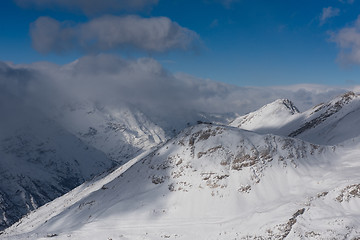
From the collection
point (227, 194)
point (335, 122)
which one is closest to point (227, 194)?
point (227, 194)

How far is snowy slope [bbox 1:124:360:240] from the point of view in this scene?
46531 mm

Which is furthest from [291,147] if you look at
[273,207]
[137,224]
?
[137,224]

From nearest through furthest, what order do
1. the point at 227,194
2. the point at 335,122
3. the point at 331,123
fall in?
the point at 227,194
the point at 335,122
the point at 331,123

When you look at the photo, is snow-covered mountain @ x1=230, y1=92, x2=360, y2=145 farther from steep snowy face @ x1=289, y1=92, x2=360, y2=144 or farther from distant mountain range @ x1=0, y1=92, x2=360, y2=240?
distant mountain range @ x1=0, y1=92, x2=360, y2=240

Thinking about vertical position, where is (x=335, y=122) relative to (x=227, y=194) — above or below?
below

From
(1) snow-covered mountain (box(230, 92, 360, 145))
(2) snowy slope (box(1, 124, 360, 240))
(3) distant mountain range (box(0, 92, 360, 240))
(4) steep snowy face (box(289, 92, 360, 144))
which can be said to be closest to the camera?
(3) distant mountain range (box(0, 92, 360, 240))

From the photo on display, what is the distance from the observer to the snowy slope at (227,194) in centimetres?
4653

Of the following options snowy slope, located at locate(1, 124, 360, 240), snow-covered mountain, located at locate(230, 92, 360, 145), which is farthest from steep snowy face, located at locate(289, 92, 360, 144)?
snowy slope, located at locate(1, 124, 360, 240)

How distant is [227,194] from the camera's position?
5941 cm

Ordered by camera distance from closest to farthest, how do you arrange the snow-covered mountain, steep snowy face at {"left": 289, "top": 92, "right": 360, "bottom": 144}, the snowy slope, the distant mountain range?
the distant mountain range, the snowy slope, steep snowy face at {"left": 289, "top": 92, "right": 360, "bottom": 144}, the snow-covered mountain

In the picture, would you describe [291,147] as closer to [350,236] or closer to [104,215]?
[350,236]

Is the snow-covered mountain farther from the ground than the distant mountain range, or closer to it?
closer to it

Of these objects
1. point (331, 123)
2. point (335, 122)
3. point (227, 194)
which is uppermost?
point (227, 194)

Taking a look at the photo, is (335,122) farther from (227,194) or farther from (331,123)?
(227,194)
